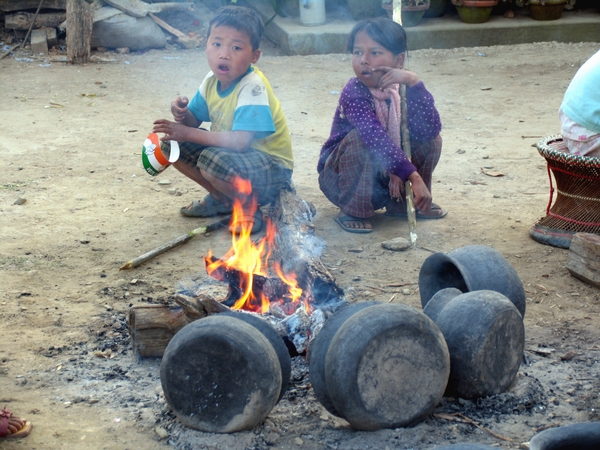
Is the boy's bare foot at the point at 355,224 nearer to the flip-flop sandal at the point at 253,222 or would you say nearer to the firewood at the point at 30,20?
the flip-flop sandal at the point at 253,222

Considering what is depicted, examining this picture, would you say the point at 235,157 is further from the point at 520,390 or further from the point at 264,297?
the point at 520,390

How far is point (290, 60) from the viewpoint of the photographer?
362 inches

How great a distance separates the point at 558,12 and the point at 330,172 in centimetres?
678

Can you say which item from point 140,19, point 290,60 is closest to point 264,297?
point 290,60

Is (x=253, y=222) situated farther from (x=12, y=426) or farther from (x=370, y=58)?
(x=12, y=426)

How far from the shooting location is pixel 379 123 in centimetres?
413

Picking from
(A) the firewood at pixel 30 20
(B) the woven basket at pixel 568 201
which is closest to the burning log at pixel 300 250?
(B) the woven basket at pixel 568 201

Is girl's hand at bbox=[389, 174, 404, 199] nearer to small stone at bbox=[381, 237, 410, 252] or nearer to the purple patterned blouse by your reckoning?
the purple patterned blouse

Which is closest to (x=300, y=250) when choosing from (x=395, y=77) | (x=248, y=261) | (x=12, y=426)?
(x=248, y=261)

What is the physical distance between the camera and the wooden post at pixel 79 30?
8719 mm

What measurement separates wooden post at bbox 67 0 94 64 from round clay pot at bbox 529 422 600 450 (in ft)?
27.1

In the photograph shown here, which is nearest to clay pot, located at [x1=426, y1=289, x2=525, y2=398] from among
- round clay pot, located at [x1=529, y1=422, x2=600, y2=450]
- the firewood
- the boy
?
round clay pot, located at [x1=529, y1=422, x2=600, y2=450]

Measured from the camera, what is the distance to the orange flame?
3.05 meters

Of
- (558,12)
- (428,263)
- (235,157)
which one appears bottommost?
(428,263)
